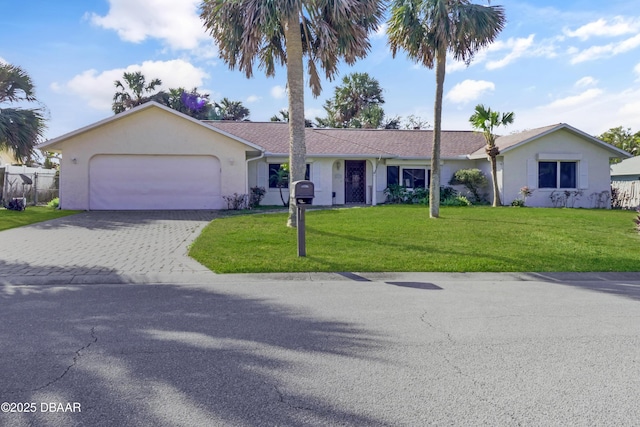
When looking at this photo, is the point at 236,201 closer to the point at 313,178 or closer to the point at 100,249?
the point at 313,178

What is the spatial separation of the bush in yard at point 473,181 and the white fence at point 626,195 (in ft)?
22.9

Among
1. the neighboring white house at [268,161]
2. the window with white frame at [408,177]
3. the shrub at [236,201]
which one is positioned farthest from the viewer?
the window with white frame at [408,177]

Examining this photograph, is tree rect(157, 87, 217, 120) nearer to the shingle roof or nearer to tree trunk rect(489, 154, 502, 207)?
the shingle roof

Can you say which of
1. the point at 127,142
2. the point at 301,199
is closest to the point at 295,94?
the point at 301,199

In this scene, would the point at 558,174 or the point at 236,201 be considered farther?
the point at 558,174

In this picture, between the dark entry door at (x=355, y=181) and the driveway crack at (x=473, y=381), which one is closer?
the driveway crack at (x=473, y=381)

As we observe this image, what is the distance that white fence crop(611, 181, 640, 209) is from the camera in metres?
23.5

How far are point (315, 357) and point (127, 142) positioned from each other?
17.2 meters

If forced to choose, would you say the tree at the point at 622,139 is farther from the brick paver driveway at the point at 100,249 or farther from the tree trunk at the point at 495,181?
the brick paver driveway at the point at 100,249

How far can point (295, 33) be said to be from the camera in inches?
506

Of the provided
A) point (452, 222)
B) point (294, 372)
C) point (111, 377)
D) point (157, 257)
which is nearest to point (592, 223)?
point (452, 222)

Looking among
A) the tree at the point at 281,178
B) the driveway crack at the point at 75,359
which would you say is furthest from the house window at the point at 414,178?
the driveway crack at the point at 75,359

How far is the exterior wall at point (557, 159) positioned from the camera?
22.4m

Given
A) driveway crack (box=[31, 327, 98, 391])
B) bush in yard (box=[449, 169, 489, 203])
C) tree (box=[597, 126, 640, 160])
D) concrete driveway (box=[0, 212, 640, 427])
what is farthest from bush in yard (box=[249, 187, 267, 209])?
tree (box=[597, 126, 640, 160])
